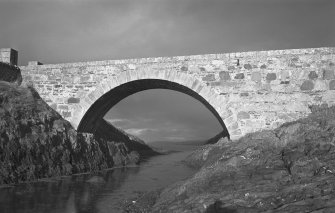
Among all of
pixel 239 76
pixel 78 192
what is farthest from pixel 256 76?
pixel 78 192

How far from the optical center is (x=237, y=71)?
16875 millimetres

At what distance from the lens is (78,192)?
12.3 m

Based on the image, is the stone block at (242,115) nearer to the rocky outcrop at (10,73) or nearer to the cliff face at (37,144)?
the cliff face at (37,144)

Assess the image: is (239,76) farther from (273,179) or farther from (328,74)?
(273,179)

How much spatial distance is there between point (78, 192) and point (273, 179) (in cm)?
696

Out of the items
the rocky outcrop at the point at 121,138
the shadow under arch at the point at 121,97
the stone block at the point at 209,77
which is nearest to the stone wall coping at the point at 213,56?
the stone block at the point at 209,77

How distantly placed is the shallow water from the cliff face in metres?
0.87

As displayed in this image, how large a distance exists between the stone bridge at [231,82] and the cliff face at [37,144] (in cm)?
164

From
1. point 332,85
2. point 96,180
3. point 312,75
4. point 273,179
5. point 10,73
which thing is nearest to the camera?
point 273,179

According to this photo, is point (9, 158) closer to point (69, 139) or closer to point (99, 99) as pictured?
point (69, 139)

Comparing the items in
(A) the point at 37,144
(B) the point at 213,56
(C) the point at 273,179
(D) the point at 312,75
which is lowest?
(C) the point at 273,179

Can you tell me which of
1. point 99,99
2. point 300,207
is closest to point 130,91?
point 99,99

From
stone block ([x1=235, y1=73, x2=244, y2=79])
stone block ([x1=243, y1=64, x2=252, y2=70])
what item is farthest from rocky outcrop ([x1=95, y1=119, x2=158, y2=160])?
stone block ([x1=243, y1=64, x2=252, y2=70])

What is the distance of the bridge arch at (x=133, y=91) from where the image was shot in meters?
17.2
